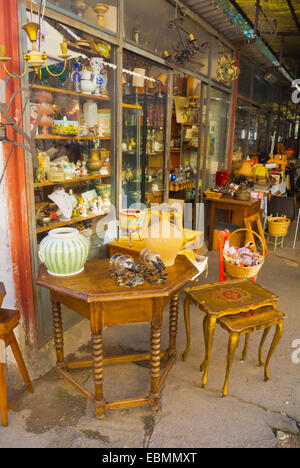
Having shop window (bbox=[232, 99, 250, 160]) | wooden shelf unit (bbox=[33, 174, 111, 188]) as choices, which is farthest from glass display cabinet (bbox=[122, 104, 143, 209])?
shop window (bbox=[232, 99, 250, 160])

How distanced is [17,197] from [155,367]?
1466 mm

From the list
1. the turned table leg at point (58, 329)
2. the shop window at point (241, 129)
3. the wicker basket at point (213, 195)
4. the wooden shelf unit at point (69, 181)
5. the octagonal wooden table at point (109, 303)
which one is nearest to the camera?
the octagonal wooden table at point (109, 303)

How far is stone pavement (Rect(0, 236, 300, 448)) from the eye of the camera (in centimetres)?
213

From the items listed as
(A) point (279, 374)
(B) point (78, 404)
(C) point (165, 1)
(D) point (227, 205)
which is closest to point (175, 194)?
(D) point (227, 205)

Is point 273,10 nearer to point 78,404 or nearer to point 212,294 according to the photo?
point 212,294

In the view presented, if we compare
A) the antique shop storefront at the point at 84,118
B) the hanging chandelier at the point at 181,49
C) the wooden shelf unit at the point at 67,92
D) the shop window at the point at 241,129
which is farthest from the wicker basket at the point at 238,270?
the shop window at the point at 241,129

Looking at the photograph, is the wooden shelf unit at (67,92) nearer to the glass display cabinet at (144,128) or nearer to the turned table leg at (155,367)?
the glass display cabinet at (144,128)

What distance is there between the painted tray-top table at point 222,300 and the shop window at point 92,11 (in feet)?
7.52

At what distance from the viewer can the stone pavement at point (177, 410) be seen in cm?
213

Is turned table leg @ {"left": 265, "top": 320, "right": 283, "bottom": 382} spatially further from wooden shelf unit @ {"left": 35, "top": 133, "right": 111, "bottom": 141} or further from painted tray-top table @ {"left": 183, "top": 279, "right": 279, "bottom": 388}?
wooden shelf unit @ {"left": 35, "top": 133, "right": 111, "bottom": 141}

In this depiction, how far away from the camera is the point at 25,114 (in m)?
2.41

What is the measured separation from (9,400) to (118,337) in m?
1.13

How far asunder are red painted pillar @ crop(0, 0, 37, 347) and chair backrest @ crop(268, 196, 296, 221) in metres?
5.13

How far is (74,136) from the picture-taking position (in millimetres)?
3176
